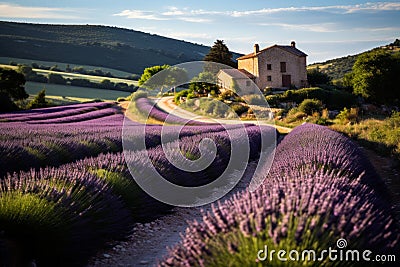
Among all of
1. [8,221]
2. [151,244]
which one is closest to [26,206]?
[8,221]

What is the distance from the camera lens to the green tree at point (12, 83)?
33.2 metres

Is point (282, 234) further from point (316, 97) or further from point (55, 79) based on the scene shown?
point (55, 79)

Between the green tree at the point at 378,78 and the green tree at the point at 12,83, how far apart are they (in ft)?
87.1

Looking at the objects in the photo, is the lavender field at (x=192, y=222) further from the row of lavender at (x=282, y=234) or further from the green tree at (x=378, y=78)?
the green tree at (x=378, y=78)

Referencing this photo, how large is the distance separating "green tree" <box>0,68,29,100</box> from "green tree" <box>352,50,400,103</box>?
2656 cm

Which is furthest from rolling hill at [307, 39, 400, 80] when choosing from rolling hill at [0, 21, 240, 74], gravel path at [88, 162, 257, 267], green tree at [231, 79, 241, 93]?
gravel path at [88, 162, 257, 267]

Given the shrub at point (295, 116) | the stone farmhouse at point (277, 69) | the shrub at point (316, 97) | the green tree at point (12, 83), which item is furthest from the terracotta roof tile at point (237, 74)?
the green tree at point (12, 83)

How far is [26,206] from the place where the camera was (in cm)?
332

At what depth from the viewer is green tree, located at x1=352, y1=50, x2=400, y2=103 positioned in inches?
1238

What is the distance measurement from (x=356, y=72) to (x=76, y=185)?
33055 mm

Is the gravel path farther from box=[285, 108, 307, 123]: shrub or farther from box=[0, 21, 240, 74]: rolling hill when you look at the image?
box=[0, 21, 240, 74]: rolling hill

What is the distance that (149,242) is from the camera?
4402 millimetres

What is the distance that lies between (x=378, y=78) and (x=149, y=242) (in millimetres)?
30679

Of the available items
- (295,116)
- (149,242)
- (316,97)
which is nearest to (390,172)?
(149,242)
